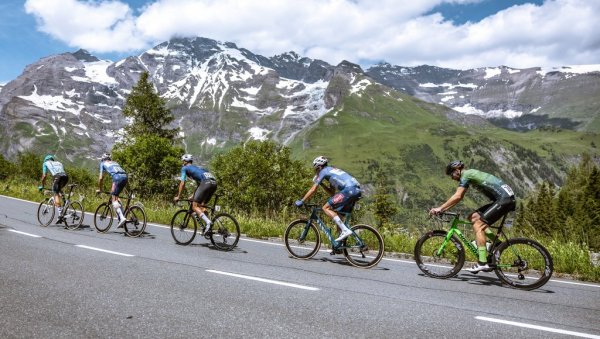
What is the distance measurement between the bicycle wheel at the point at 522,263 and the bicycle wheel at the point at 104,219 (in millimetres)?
11666

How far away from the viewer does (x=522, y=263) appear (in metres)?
8.59

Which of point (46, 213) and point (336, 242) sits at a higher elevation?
point (336, 242)

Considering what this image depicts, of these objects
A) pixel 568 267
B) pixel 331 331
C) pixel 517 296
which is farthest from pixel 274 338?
pixel 568 267

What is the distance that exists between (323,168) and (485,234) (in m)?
4.03

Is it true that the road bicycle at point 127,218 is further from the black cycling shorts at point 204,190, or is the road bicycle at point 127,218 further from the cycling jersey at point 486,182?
the cycling jersey at point 486,182

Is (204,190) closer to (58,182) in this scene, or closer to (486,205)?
(58,182)

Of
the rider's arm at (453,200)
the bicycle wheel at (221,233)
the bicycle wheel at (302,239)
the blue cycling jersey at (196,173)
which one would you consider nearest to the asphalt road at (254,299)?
the bicycle wheel at (302,239)

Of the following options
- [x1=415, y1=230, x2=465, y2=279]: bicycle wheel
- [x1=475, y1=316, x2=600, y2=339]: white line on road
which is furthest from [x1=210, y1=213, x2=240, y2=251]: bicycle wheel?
[x1=475, y1=316, x2=600, y2=339]: white line on road

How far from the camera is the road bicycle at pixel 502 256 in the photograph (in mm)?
8602

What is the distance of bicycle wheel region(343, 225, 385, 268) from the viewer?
10.4m

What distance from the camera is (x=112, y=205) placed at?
14.5 metres

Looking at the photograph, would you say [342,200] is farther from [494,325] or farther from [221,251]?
[494,325]

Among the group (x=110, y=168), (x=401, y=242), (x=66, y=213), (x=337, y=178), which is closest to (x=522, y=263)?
(x=337, y=178)

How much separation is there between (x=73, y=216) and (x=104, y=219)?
1349 millimetres
